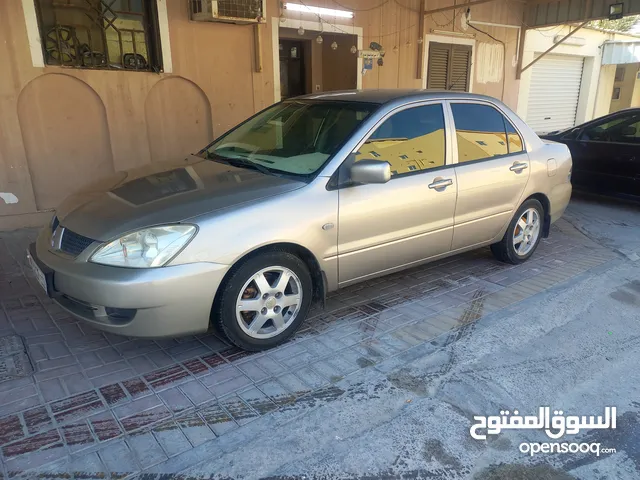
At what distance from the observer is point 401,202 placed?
3711 mm

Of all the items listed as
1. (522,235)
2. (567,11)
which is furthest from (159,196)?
(567,11)

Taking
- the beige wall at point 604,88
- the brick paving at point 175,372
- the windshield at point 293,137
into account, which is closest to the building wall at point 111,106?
the brick paving at point 175,372

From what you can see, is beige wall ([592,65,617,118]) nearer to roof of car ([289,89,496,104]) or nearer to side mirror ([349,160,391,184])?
roof of car ([289,89,496,104])

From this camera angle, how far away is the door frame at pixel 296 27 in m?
7.39

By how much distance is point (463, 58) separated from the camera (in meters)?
10.4

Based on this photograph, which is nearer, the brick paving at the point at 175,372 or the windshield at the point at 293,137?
the brick paving at the point at 175,372

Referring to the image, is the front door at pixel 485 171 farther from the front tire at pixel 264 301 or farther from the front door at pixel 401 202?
the front tire at pixel 264 301

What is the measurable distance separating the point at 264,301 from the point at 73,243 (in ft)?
4.02

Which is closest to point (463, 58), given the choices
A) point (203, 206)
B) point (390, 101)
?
point (390, 101)

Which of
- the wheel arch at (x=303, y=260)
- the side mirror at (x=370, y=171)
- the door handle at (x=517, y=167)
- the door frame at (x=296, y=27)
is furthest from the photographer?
the door frame at (x=296, y=27)

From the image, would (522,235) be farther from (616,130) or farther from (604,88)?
(604,88)

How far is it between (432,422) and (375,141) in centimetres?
201

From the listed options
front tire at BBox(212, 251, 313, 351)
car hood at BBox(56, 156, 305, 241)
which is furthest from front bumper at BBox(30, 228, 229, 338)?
car hood at BBox(56, 156, 305, 241)

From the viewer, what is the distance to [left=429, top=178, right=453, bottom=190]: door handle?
3.92m
